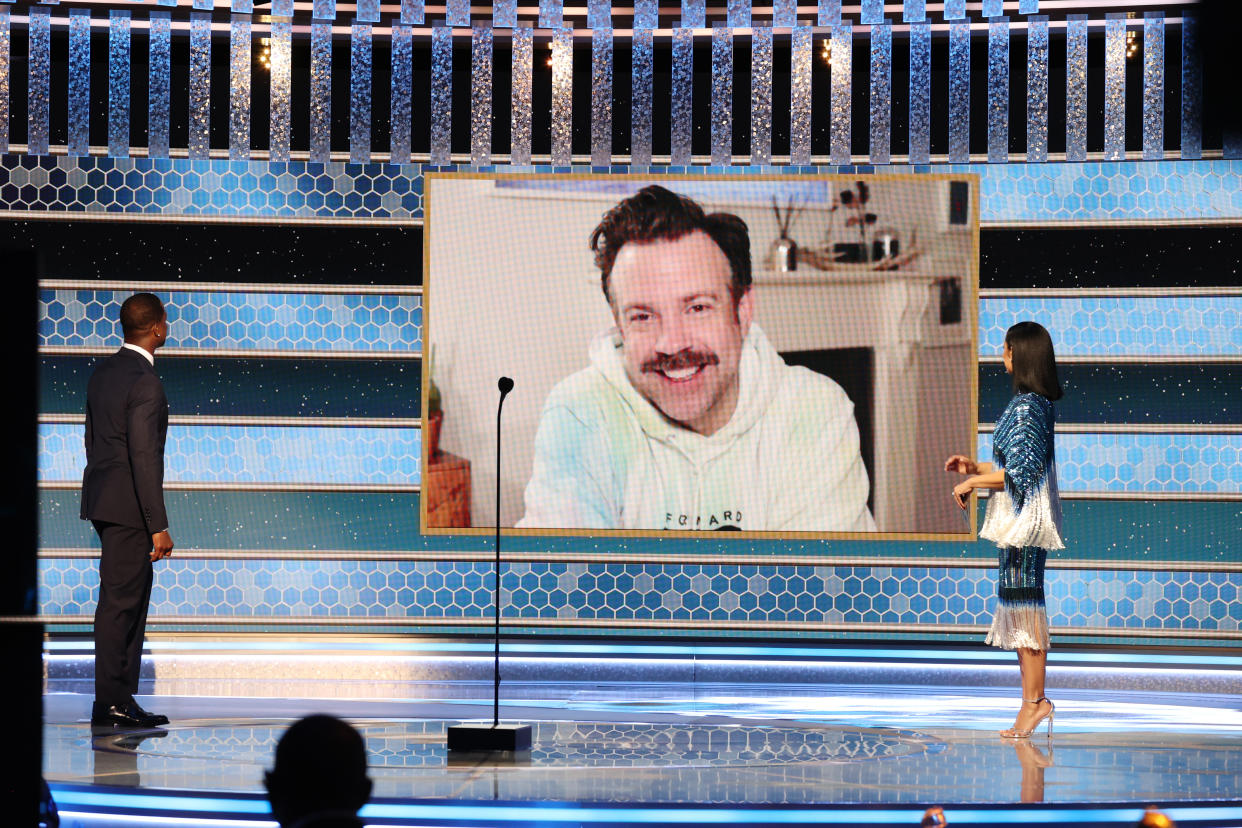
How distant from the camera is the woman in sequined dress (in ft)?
14.1

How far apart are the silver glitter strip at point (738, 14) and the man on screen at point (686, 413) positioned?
0.66m

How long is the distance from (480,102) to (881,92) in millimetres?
1474

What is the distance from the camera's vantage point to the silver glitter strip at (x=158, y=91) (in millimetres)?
5688

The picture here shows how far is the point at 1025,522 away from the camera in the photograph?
4312 millimetres

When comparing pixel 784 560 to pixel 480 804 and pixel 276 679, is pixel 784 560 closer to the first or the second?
pixel 276 679

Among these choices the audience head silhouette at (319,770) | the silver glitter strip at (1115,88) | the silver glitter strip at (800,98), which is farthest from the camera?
the silver glitter strip at (800,98)

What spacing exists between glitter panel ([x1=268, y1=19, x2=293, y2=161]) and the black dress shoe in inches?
86.5

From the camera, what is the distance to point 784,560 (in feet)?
18.6

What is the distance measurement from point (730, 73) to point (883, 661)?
223 centimetres

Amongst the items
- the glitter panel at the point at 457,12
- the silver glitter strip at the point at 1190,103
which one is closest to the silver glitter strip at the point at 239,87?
the glitter panel at the point at 457,12

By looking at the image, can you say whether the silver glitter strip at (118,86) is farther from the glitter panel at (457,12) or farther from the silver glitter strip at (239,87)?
the glitter panel at (457,12)

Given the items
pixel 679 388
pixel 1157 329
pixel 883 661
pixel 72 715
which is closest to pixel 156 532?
pixel 72 715

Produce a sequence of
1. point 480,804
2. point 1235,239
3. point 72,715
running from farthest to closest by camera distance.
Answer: point 1235,239 → point 72,715 → point 480,804

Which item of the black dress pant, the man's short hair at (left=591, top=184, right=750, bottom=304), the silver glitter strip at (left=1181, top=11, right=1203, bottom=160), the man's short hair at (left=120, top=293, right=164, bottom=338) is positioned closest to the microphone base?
the black dress pant
